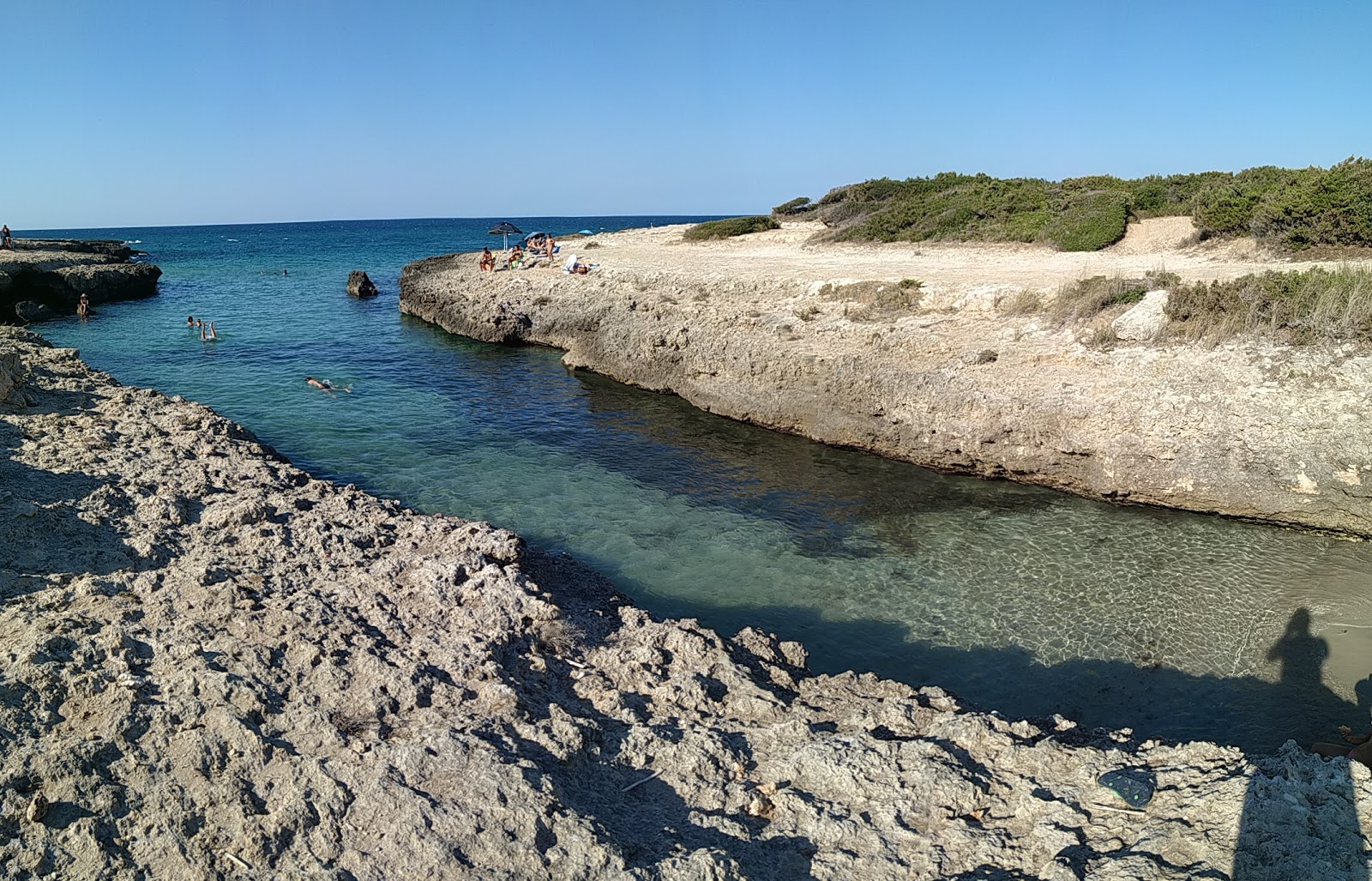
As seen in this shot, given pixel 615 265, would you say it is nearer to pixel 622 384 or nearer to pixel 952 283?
pixel 622 384

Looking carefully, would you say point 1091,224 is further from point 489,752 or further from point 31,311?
point 31,311

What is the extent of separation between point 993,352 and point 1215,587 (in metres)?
6.21

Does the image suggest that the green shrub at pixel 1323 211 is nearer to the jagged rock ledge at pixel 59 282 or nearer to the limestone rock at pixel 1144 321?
the limestone rock at pixel 1144 321

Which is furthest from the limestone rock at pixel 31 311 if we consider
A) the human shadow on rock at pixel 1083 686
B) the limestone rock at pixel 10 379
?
the human shadow on rock at pixel 1083 686

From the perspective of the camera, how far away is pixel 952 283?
1938cm

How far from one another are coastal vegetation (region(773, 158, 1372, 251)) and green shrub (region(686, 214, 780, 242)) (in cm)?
335

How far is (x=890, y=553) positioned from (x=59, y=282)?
43.4 m

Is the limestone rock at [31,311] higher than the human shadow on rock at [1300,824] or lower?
higher

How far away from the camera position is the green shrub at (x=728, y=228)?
37156mm

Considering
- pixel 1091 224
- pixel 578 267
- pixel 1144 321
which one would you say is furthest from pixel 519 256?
pixel 1144 321

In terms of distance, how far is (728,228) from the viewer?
37406 mm

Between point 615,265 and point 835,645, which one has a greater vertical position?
point 615,265

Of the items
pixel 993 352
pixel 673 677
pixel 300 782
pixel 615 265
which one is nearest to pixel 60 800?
pixel 300 782

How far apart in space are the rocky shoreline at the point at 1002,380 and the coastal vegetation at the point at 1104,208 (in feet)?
4.97
